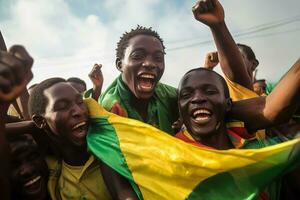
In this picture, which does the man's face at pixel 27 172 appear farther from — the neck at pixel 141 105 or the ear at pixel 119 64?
the ear at pixel 119 64

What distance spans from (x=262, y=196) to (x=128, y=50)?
1.44 meters

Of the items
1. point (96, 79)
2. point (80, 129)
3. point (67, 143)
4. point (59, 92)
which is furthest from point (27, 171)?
point (96, 79)

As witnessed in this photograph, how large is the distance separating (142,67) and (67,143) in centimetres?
83

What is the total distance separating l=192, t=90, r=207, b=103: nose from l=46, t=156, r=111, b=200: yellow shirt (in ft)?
2.31

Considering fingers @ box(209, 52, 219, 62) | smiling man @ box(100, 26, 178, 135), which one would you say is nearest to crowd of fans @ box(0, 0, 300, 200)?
smiling man @ box(100, 26, 178, 135)

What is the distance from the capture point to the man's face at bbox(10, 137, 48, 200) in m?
2.25

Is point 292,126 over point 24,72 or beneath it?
beneath

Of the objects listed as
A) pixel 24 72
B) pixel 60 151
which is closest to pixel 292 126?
pixel 60 151

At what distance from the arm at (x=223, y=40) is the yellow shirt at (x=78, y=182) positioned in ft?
3.88

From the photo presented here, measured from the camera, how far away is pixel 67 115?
232 centimetres

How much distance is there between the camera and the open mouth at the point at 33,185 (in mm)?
2277

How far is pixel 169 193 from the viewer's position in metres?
2.13

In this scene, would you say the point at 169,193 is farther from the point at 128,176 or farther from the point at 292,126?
the point at 292,126

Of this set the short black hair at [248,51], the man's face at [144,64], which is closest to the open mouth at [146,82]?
the man's face at [144,64]
